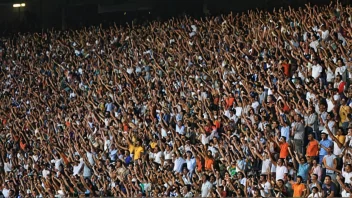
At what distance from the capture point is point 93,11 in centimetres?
3641

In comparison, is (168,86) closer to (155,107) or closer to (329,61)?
(155,107)

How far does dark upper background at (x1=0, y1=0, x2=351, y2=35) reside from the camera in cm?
3231

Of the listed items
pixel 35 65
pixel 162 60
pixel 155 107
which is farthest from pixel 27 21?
pixel 155 107

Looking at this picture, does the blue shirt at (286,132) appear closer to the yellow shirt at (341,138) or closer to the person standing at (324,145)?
the person standing at (324,145)

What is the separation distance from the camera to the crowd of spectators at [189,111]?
1800 centimetres

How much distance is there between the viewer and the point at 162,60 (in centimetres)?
2577

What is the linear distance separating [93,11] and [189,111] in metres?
15.4

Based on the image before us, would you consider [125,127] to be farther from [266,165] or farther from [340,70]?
[340,70]

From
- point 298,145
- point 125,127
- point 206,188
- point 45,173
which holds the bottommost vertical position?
point 206,188

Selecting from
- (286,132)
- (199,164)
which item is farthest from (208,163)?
(286,132)

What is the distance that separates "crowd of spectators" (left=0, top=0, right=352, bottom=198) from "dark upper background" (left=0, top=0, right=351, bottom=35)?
3.59 meters

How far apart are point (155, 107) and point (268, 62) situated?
3262mm

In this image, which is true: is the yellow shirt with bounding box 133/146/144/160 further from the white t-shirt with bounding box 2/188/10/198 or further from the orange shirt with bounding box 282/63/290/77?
the orange shirt with bounding box 282/63/290/77

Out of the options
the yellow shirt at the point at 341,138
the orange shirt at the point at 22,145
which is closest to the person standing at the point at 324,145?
the yellow shirt at the point at 341,138
